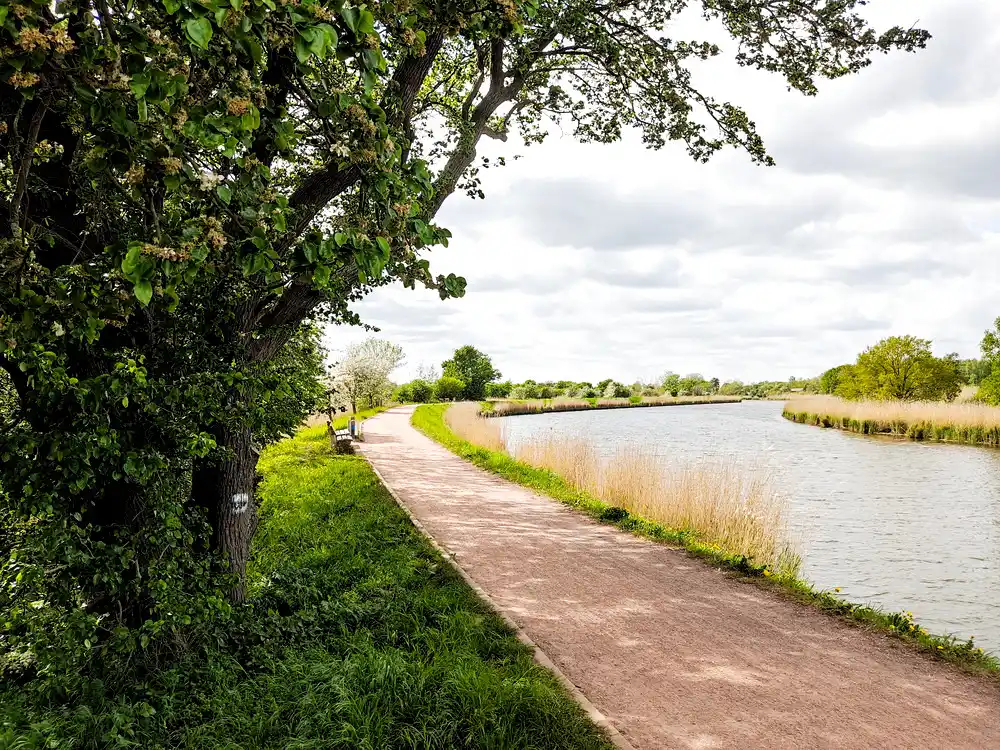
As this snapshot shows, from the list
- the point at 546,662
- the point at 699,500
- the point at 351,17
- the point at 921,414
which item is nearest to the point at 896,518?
the point at 699,500

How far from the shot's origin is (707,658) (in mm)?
5016

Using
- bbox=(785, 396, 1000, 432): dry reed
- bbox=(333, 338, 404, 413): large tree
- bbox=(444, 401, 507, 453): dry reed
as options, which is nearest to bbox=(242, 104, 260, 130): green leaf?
bbox=(444, 401, 507, 453): dry reed

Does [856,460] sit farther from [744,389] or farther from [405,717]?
[744,389]

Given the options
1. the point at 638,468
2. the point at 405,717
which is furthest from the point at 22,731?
the point at 638,468

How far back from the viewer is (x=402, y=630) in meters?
5.52

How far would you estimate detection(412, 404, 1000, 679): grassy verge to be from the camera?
5320 mm

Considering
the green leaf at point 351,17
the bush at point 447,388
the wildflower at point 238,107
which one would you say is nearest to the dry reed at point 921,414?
the green leaf at point 351,17

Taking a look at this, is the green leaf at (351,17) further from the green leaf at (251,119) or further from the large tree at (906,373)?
the large tree at (906,373)

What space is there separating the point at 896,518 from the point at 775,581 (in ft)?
19.2

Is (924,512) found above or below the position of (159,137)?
below

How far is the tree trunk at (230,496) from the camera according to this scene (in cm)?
520

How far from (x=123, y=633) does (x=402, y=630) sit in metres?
2.19

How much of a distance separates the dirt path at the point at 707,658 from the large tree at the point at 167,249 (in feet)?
9.42

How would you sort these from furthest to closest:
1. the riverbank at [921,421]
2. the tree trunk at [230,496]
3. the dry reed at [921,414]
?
the dry reed at [921,414], the riverbank at [921,421], the tree trunk at [230,496]
